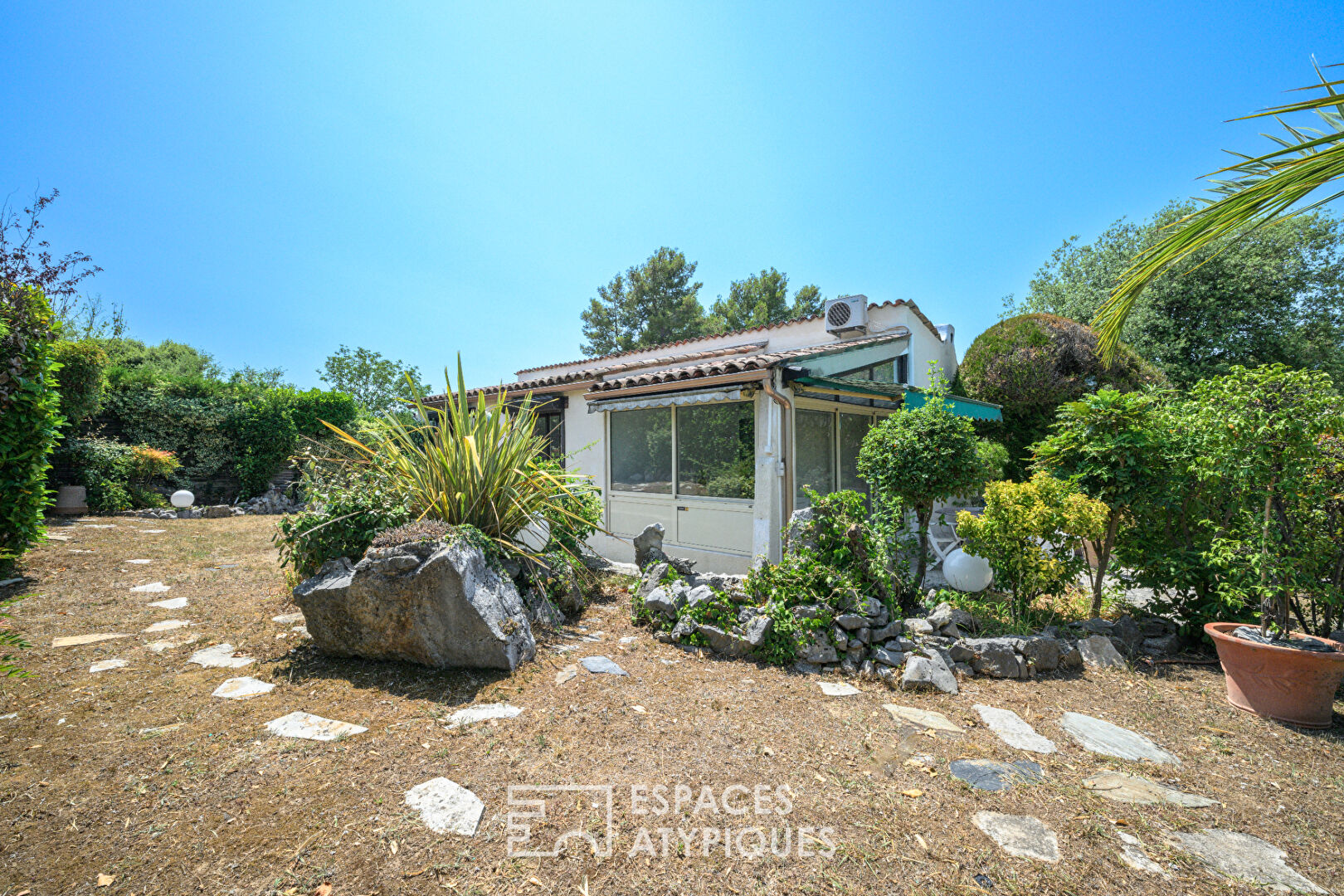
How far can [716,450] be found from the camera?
23.8ft

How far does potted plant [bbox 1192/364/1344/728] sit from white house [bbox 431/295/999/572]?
137 inches

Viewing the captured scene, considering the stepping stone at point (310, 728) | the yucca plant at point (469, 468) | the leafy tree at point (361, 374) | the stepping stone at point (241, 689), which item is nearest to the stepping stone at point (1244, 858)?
the stepping stone at point (310, 728)

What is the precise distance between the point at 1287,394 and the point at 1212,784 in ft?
9.32

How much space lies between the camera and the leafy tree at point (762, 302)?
24.3 metres

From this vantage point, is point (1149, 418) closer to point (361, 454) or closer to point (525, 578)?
point (525, 578)

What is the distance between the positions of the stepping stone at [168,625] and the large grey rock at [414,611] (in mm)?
1635

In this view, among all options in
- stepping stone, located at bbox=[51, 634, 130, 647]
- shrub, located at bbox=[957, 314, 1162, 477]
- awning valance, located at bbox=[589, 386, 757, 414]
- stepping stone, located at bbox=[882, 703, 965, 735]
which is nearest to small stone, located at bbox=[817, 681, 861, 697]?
stepping stone, located at bbox=[882, 703, 965, 735]

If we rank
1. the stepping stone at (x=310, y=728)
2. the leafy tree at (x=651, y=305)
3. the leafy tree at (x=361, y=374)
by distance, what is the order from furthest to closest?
1. the leafy tree at (x=651, y=305)
2. the leafy tree at (x=361, y=374)
3. the stepping stone at (x=310, y=728)

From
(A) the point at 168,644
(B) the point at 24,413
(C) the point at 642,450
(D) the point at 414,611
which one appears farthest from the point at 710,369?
(B) the point at 24,413

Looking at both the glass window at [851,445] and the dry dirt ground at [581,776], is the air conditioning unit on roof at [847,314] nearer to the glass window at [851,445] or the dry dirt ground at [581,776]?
the glass window at [851,445]

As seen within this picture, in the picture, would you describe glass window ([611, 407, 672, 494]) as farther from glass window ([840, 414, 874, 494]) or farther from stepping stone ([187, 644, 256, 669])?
stepping stone ([187, 644, 256, 669])

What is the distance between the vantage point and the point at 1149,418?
4727mm

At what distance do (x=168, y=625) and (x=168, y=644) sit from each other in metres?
0.59

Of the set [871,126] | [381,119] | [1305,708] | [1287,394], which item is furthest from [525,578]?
[871,126]
